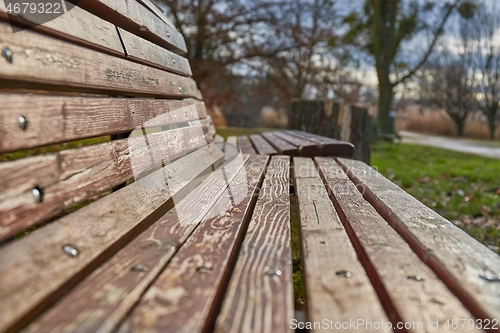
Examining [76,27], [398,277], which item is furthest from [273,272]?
[76,27]

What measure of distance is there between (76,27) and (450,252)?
1.16m

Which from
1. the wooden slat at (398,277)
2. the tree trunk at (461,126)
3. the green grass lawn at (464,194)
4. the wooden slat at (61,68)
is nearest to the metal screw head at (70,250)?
the wooden slat at (61,68)

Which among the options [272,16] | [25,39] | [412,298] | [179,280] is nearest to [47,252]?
[179,280]

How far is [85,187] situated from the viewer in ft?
3.45

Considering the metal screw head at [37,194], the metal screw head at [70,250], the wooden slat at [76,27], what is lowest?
the metal screw head at [70,250]

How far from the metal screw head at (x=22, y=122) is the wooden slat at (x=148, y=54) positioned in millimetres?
693

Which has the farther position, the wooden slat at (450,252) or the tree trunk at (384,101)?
the tree trunk at (384,101)

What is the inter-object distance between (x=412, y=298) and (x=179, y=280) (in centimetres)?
46

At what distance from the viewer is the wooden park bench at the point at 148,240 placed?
71 centimetres

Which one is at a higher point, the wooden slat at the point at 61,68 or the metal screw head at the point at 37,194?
the wooden slat at the point at 61,68

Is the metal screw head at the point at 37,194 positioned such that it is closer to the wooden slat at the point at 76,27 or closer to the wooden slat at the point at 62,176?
the wooden slat at the point at 62,176

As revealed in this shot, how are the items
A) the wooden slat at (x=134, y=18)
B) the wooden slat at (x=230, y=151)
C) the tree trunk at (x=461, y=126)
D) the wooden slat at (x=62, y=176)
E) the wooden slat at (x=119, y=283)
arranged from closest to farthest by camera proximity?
the wooden slat at (x=119, y=283), the wooden slat at (x=62, y=176), the wooden slat at (x=134, y=18), the wooden slat at (x=230, y=151), the tree trunk at (x=461, y=126)

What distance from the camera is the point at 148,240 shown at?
1.00 meters

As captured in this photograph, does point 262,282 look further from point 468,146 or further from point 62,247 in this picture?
point 468,146
